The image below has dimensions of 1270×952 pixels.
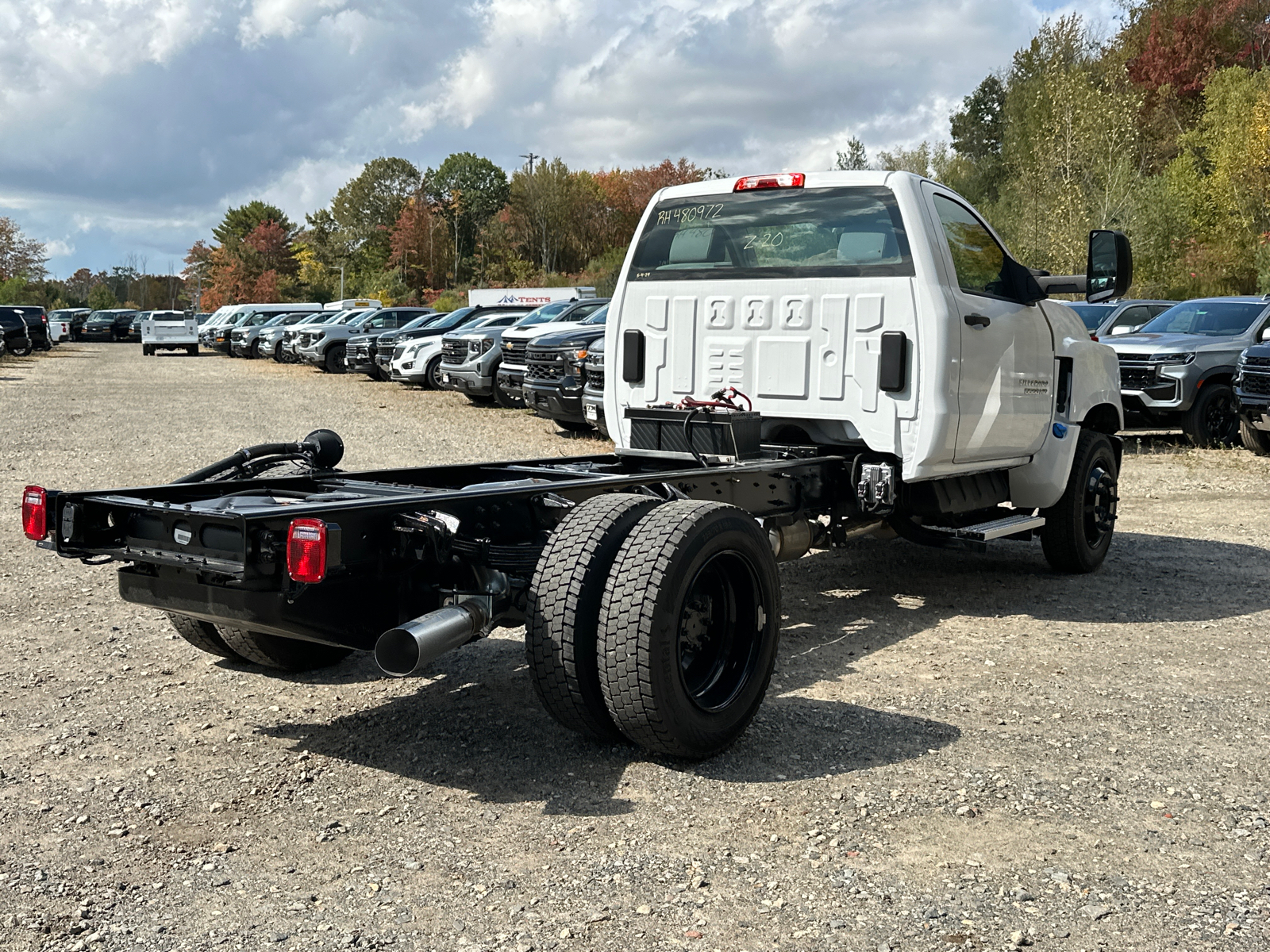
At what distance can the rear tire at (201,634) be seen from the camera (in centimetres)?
495

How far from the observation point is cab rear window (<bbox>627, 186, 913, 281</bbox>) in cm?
614

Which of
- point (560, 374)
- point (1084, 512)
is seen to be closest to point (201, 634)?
point (1084, 512)

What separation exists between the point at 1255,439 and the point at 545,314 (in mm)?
12095

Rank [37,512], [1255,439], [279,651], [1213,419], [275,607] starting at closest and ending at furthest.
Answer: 1. [275,607]
2. [37,512]
3. [279,651]
4. [1255,439]
5. [1213,419]

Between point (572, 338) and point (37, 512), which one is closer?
point (37, 512)

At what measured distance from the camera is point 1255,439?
1411cm

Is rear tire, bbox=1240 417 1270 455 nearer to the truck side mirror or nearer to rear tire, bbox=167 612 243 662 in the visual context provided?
the truck side mirror

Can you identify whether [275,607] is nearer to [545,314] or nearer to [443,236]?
[545,314]

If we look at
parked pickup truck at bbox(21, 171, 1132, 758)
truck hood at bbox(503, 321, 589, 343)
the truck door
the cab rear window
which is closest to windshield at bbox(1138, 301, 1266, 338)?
truck hood at bbox(503, 321, 589, 343)

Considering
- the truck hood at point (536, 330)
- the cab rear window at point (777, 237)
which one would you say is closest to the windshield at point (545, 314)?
the truck hood at point (536, 330)

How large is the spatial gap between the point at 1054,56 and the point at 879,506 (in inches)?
1572

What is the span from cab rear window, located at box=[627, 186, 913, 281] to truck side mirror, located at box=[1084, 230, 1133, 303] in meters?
1.20

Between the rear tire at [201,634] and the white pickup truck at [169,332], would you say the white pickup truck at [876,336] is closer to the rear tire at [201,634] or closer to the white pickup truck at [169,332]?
the rear tire at [201,634]

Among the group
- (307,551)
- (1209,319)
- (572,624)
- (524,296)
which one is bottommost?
(572,624)
